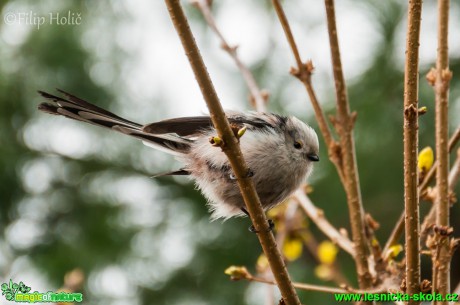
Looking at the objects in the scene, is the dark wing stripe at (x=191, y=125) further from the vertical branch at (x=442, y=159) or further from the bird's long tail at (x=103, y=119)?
the vertical branch at (x=442, y=159)

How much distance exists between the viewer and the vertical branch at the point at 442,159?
1.68 meters

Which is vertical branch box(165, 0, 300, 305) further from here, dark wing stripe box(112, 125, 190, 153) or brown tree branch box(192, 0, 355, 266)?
dark wing stripe box(112, 125, 190, 153)

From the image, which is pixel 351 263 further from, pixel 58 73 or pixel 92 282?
pixel 58 73

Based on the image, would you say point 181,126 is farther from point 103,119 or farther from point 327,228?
point 327,228

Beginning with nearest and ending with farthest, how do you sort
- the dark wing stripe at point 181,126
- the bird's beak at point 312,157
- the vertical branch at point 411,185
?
the vertical branch at point 411,185
the dark wing stripe at point 181,126
the bird's beak at point 312,157

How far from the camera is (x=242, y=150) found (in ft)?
8.98

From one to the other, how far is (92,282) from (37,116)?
1.15 m

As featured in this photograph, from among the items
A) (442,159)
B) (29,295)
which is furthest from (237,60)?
(29,295)

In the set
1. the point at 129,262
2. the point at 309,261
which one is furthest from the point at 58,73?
the point at 309,261

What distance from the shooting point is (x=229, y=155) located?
1819 mm

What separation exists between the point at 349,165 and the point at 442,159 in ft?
1.36

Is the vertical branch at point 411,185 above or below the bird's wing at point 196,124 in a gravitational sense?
below

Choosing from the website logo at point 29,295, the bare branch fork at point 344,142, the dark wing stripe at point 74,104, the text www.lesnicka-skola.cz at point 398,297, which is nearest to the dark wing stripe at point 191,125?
the dark wing stripe at point 74,104

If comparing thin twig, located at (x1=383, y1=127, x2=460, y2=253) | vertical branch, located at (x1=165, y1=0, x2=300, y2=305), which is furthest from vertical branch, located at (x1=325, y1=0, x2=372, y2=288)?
vertical branch, located at (x1=165, y1=0, x2=300, y2=305)
